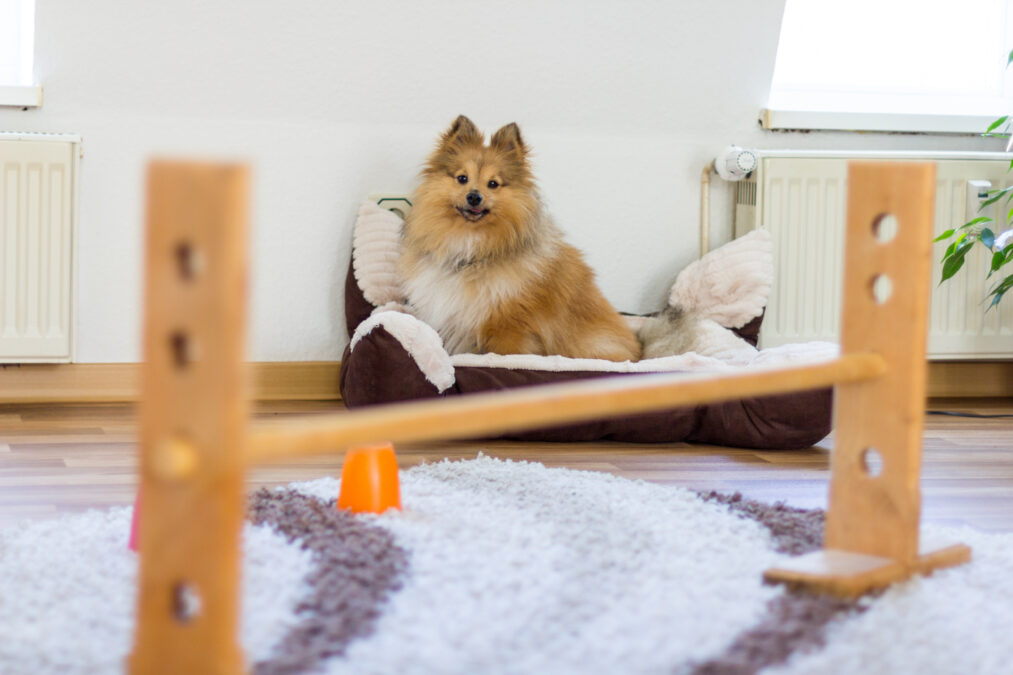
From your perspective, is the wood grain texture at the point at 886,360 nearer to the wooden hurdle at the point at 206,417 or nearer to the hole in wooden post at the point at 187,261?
the wooden hurdle at the point at 206,417

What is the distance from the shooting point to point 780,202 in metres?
3.47

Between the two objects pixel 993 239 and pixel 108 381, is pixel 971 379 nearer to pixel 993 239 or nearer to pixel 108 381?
pixel 993 239

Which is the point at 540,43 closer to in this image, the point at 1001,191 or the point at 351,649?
the point at 1001,191

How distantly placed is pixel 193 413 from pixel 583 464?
159 cm

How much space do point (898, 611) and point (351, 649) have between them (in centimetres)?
68

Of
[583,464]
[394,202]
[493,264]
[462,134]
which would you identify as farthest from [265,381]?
[583,464]

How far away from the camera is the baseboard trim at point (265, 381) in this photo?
10.4ft

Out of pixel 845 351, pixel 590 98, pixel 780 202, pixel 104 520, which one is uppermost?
pixel 590 98

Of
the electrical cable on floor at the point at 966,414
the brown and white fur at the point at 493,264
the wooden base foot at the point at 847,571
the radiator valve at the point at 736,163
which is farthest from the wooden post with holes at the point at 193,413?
the electrical cable on floor at the point at 966,414

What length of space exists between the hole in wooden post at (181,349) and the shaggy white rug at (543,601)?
37cm

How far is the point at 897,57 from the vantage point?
150 inches

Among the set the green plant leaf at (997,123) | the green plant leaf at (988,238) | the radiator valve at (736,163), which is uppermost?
the green plant leaf at (997,123)

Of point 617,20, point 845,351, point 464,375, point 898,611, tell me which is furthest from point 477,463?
point 617,20

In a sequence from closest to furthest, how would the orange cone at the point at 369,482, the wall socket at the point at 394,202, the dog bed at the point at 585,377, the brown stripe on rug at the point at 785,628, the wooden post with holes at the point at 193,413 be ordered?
the wooden post with holes at the point at 193,413 → the brown stripe on rug at the point at 785,628 → the orange cone at the point at 369,482 → the dog bed at the point at 585,377 → the wall socket at the point at 394,202
